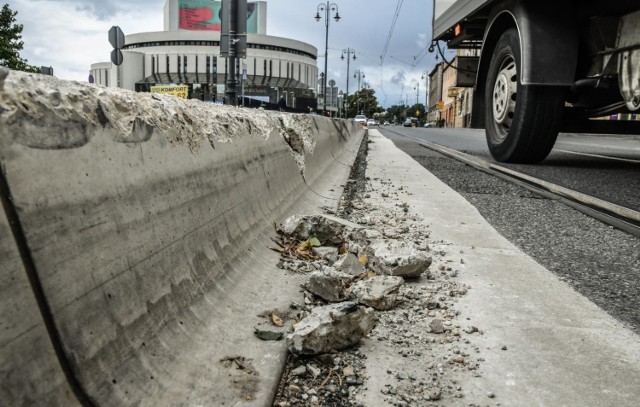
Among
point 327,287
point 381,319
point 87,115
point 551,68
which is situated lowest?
point 381,319

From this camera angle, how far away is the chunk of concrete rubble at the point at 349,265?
2619 millimetres

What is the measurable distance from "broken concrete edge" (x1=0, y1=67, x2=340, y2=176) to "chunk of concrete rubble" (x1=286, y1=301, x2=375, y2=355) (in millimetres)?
726

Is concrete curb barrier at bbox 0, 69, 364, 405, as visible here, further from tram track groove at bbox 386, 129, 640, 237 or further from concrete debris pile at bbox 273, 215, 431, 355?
tram track groove at bbox 386, 129, 640, 237

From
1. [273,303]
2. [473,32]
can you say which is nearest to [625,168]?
[473,32]

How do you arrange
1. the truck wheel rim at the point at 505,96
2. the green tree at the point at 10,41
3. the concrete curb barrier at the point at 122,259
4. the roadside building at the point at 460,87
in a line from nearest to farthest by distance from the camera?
the concrete curb barrier at the point at 122,259 → the truck wheel rim at the point at 505,96 → the roadside building at the point at 460,87 → the green tree at the point at 10,41

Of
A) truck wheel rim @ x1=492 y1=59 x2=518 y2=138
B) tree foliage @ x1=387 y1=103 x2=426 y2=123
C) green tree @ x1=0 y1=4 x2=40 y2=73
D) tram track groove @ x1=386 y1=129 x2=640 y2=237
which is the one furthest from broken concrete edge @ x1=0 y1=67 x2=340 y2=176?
tree foliage @ x1=387 y1=103 x2=426 y2=123

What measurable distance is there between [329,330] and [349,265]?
2.70 ft

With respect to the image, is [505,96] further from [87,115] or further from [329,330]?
[87,115]

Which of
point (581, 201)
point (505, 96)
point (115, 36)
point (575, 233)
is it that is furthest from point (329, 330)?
point (115, 36)

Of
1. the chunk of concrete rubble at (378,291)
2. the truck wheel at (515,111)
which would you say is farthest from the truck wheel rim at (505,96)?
the chunk of concrete rubble at (378,291)

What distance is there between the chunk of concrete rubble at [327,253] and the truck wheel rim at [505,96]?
16.8ft

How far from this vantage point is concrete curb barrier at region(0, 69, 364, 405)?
41.1 inches

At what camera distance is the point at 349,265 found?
2.64 metres

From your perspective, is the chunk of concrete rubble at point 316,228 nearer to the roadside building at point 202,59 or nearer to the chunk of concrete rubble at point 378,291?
the chunk of concrete rubble at point 378,291
